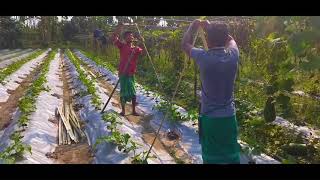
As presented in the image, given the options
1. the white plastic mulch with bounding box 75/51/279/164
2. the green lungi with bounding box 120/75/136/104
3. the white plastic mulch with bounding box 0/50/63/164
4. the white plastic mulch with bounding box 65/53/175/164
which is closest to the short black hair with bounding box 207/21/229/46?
the white plastic mulch with bounding box 75/51/279/164

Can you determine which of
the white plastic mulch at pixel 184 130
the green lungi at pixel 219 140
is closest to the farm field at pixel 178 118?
the white plastic mulch at pixel 184 130

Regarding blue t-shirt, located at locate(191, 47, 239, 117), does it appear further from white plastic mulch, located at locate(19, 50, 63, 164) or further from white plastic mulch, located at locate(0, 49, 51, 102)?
white plastic mulch, located at locate(0, 49, 51, 102)

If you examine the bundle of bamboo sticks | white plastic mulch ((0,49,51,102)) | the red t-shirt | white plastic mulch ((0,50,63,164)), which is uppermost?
the red t-shirt

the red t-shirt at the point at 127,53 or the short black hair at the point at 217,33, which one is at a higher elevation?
the short black hair at the point at 217,33

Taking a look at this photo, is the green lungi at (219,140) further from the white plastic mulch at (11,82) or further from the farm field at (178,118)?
the white plastic mulch at (11,82)

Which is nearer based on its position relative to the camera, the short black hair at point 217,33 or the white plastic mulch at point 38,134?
the short black hair at point 217,33

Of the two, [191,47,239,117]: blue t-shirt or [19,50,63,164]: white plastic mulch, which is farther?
[19,50,63,164]: white plastic mulch

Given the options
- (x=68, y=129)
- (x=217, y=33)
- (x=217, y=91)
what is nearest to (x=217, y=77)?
(x=217, y=91)

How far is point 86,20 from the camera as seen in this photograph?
1547 inches

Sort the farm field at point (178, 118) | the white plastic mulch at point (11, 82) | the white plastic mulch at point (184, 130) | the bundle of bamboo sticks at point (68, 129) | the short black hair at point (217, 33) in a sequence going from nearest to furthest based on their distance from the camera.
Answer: the short black hair at point (217, 33) < the farm field at point (178, 118) < the white plastic mulch at point (184, 130) < the bundle of bamboo sticks at point (68, 129) < the white plastic mulch at point (11, 82)

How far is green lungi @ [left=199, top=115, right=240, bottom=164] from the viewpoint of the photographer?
3828 millimetres

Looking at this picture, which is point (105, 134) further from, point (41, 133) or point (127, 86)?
point (127, 86)

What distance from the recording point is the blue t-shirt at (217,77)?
3691 millimetres

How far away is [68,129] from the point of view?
696 cm
